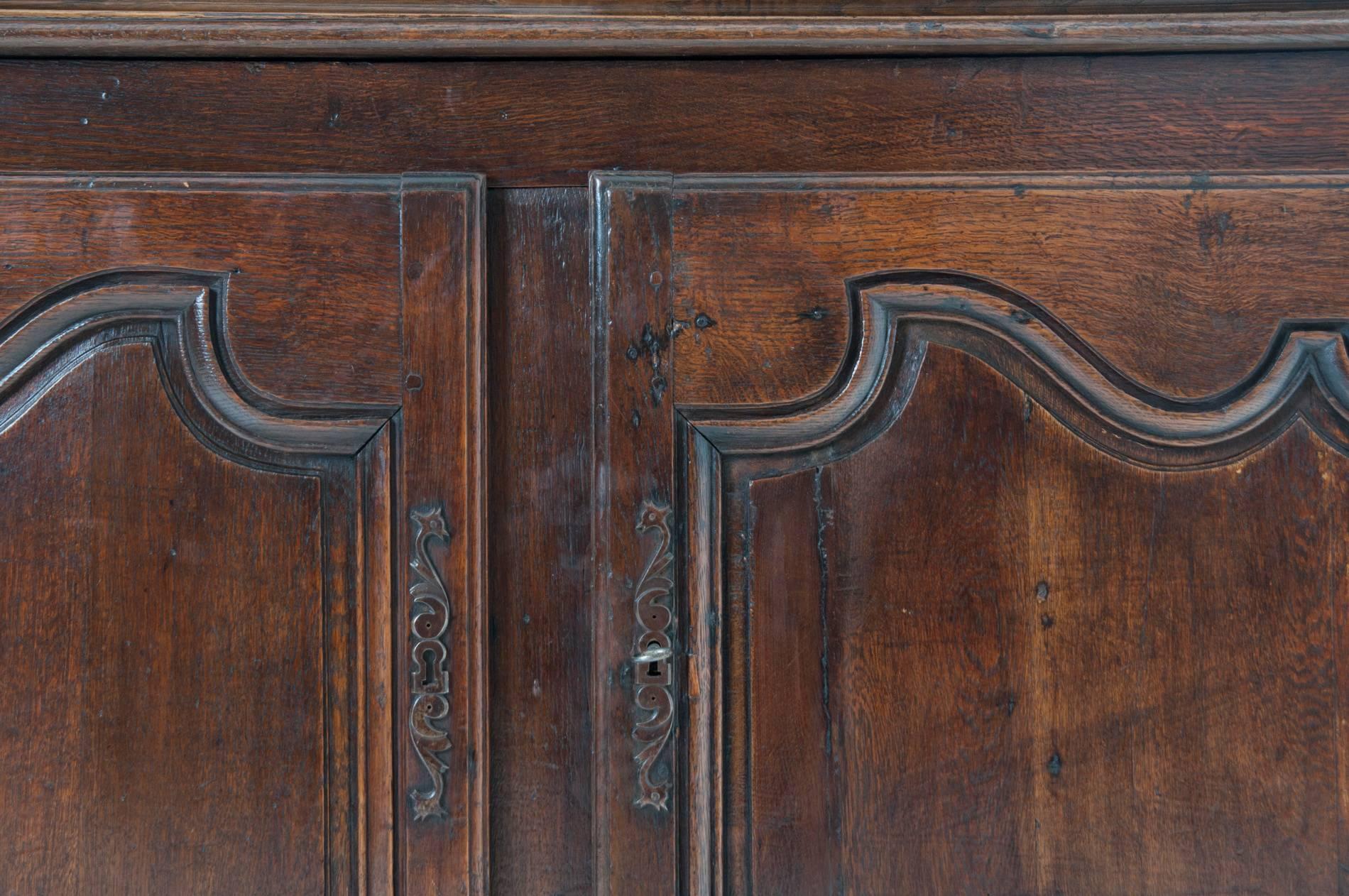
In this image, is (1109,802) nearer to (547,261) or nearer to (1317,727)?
(1317,727)

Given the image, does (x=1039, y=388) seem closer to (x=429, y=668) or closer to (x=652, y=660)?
(x=652, y=660)

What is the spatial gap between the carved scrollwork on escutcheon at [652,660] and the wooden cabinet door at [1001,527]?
0.01 metres

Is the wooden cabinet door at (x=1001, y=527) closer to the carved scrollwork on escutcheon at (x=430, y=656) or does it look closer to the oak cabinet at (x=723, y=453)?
the oak cabinet at (x=723, y=453)

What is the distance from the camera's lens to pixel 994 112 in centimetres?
49

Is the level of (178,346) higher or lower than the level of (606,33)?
lower

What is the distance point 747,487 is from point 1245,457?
1.12 ft

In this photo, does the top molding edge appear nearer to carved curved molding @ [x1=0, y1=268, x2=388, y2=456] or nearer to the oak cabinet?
the oak cabinet

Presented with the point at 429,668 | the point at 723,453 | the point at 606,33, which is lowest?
the point at 429,668

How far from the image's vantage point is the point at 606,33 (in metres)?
0.47

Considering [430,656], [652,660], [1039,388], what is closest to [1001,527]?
[1039,388]

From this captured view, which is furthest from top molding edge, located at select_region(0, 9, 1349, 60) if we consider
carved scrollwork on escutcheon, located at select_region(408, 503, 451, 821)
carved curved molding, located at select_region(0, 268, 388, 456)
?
carved scrollwork on escutcheon, located at select_region(408, 503, 451, 821)

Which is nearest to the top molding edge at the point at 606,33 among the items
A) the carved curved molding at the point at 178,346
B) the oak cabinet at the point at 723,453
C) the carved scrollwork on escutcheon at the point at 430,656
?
the oak cabinet at the point at 723,453

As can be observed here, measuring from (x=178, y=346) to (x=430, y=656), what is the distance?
0.89 ft

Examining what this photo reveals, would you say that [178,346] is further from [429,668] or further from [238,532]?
[429,668]
